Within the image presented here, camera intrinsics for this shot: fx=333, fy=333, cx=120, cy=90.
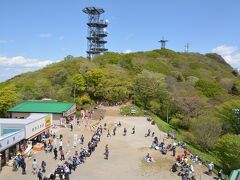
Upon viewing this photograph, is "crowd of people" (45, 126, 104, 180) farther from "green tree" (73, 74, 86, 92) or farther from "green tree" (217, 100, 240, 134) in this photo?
"green tree" (73, 74, 86, 92)

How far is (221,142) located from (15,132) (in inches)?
752

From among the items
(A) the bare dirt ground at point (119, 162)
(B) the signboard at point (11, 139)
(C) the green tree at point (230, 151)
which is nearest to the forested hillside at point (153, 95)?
(C) the green tree at point (230, 151)

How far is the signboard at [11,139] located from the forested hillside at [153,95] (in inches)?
734

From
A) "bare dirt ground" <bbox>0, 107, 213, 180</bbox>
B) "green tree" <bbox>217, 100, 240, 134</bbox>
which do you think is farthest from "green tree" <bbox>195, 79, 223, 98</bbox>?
"bare dirt ground" <bbox>0, 107, 213, 180</bbox>

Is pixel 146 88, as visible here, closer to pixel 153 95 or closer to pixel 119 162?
pixel 153 95

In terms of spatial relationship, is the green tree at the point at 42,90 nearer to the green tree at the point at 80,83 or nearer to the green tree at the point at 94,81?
the green tree at the point at 80,83

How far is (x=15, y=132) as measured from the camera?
92.9ft

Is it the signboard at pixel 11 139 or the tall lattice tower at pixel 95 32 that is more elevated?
the tall lattice tower at pixel 95 32

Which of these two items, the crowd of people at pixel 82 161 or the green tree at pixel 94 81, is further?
the green tree at pixel 94 81

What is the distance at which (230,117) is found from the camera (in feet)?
149

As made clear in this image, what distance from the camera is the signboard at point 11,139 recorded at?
25.5m

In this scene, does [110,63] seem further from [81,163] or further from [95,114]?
[81,163]

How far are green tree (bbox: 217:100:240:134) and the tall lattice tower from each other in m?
44.0

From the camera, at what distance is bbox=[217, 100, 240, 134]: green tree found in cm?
4419
